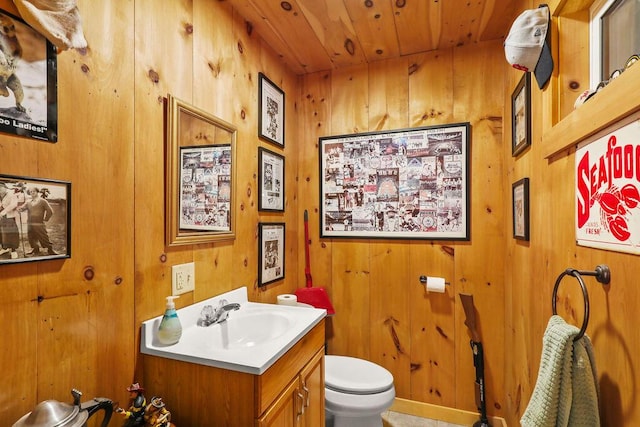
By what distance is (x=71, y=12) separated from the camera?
864 mm

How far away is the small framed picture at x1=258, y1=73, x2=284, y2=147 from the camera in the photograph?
6.38 feet

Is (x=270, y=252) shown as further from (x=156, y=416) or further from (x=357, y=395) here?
(x=156, y=416)

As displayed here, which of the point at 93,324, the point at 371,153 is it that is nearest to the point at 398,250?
the point at 371,153

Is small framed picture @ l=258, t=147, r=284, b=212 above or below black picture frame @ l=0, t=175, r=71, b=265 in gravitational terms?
above

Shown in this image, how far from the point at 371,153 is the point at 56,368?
78.3 inches

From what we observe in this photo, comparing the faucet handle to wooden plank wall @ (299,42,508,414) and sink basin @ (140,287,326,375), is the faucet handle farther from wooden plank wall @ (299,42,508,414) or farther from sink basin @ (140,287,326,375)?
wooden plank wall @ (299,42,508,414)

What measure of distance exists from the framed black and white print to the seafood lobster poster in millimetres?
1121

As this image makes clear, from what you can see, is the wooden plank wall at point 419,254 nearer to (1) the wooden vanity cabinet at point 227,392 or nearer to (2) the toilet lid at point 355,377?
(2) the toilet lid at point 355,377

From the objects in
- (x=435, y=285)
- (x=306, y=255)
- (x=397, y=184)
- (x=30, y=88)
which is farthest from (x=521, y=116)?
(x=30, y=88)

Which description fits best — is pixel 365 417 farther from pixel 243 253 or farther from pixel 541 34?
pixel 541 34

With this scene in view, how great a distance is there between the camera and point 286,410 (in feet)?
3.90

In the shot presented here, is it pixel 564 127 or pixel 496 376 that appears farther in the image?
pixel 496 376

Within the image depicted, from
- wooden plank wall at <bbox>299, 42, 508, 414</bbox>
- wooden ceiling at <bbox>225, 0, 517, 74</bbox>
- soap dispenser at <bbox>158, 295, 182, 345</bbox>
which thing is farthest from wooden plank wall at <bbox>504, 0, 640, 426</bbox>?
soap dispenser at <bbox>158, 295, 182, 345</bbox>

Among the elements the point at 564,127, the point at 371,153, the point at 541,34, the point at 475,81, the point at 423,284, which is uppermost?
the point at 475,81
